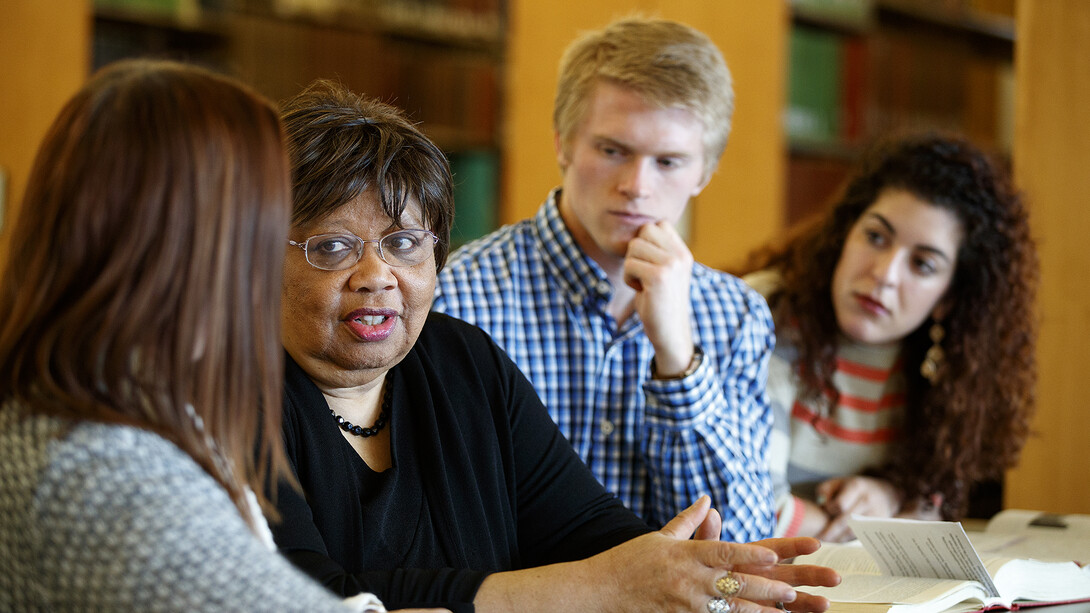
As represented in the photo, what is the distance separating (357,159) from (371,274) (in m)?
0.13

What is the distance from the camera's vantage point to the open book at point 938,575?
129cm

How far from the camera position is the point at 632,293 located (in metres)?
1.93

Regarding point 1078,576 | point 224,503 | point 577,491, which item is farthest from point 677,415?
point 224,503

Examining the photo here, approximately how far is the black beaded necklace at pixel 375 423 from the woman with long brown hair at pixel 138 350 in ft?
1.25

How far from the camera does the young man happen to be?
5.73 feet

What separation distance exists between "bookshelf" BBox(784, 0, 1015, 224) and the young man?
1.75m

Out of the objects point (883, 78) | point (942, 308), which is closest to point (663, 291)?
point (942, 308)

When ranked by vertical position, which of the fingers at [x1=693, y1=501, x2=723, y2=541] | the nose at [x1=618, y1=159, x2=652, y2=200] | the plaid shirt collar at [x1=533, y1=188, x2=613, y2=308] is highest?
the nose at [x1=618, y1=159, x2=652, y2=200]

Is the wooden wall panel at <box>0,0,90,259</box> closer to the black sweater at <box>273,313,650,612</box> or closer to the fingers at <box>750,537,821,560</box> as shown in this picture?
the black sweater at <box>273,313,650,612</box>

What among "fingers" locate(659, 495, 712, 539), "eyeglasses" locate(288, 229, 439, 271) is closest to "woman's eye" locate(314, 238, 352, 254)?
"eyeglasses" locate(288, 229, 439, 271)

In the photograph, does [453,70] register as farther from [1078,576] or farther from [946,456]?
[1078,576]

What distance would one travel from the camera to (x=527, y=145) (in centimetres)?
328

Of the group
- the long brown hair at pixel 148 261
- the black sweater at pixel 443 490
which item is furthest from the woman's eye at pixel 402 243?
the long brown hair at pixel 148 261

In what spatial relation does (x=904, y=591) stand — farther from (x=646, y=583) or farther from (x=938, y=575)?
(x=646, y=583)
